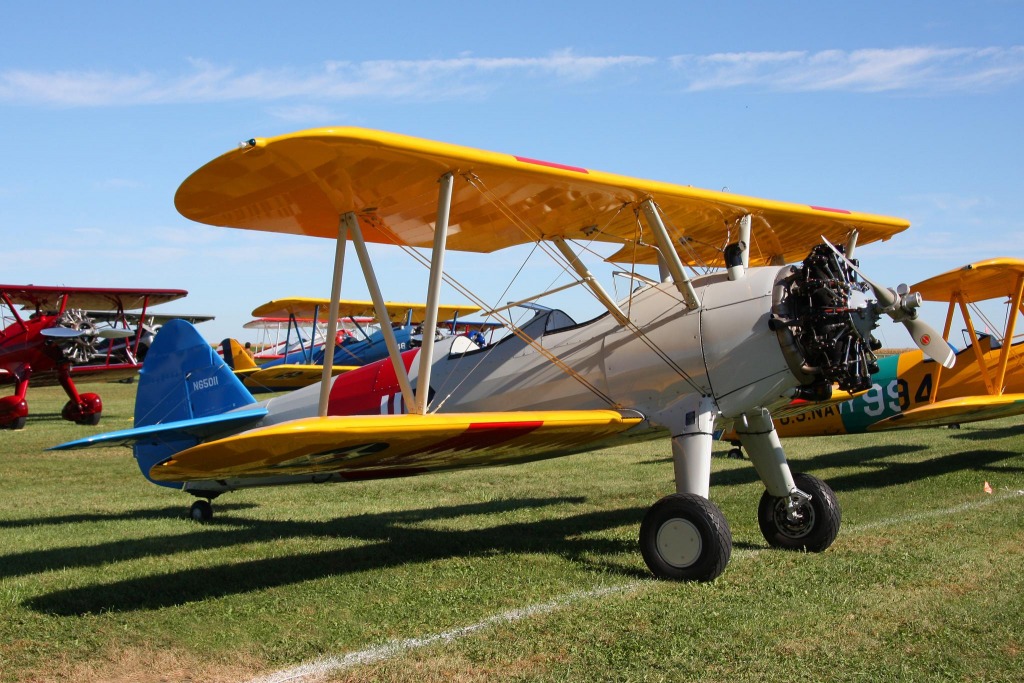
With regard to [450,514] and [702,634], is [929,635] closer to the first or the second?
[702,634]

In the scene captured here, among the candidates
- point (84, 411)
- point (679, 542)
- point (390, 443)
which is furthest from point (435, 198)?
point (84, 411)

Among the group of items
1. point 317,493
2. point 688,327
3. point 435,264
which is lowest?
point 317,493

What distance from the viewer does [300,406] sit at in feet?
26.0

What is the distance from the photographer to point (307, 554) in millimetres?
6473

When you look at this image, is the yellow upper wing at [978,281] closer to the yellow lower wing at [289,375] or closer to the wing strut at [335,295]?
the wing strut at [335,295]

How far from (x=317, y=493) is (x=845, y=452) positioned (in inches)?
291

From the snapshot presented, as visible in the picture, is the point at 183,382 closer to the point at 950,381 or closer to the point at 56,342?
the point at 950,381

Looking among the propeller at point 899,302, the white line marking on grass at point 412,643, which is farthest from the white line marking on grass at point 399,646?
A: the propeller at point 899,302

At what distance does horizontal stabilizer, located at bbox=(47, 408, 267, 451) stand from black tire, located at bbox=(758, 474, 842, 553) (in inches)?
170

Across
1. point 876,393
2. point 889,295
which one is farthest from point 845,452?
point 889,295

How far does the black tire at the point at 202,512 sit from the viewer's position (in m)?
8.16

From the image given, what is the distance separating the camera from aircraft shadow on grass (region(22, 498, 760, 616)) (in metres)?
5.30

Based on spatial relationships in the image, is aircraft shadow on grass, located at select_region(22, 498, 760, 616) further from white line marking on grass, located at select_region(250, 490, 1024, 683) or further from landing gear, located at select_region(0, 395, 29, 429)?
landing gear, located at select_region(0, 395, 29, 429)

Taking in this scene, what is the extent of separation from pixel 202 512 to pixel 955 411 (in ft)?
26.8
